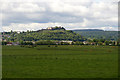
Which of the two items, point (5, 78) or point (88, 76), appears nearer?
point (5, 78)

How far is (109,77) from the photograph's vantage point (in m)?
46.5

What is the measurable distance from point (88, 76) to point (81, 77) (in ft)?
6.57

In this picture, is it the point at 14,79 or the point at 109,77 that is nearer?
the point at 14,79

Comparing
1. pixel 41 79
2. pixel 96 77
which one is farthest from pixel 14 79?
pixel 96 77

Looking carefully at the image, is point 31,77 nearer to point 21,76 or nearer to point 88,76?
point 21,76

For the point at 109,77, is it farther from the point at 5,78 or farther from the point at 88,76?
the point at 5,78

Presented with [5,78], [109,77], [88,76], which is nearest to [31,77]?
[5,78]

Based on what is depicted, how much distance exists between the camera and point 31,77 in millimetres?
45625

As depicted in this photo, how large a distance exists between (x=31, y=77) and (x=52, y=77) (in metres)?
4.41

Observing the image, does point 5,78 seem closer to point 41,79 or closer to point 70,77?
point 41,79

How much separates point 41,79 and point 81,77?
854 cm

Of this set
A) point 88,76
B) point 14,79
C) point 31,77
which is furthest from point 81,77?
point 14,79

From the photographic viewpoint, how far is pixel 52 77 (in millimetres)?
45906

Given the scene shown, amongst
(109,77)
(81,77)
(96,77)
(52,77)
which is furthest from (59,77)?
(109,77)
